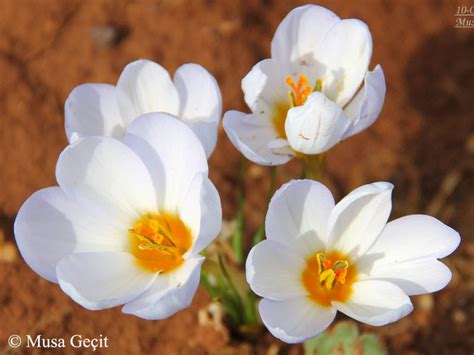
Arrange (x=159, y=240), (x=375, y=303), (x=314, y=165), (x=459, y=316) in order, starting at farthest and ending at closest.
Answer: (x=459, y=316), (x=314, y=165), (x=159, y=240), (x=375, y=303)

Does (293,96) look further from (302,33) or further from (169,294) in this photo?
(169,294)

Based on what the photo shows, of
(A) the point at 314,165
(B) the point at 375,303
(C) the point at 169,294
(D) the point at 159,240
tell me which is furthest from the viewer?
(A) the point at 314,165

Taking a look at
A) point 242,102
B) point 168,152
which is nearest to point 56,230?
point 168,152

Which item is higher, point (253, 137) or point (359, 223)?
point (253, 137)

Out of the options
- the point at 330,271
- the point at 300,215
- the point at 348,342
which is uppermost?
the point at 300,215

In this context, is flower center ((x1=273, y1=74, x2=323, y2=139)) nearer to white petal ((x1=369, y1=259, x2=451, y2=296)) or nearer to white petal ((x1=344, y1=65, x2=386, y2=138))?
white petal ((x1=344, y1=65, x2=386, y2=138))

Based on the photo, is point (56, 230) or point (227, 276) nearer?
point (56, 230)

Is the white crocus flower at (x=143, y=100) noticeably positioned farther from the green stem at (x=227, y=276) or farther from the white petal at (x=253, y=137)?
the green stem at (x=227, y=276)
